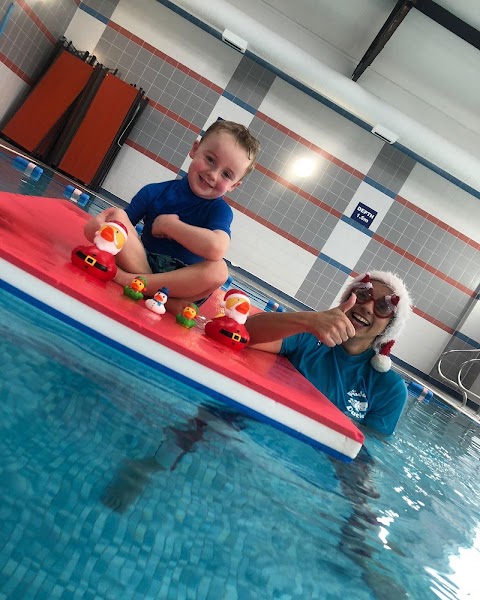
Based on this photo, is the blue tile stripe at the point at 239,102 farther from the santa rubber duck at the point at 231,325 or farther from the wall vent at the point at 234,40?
the santa rubber duck at the point at 231,325

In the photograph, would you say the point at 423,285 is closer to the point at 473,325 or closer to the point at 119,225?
the point at 473,325

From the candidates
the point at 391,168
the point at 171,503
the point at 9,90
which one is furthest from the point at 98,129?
the point at 171,503

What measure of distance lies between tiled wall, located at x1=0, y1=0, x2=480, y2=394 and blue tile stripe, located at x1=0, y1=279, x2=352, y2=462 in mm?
8258

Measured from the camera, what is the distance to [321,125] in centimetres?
998

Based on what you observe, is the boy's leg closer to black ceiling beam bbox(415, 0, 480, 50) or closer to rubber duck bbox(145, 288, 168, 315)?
rubber duck bbox(145, 288, 168, 315)

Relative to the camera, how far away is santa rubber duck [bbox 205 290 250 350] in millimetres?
2289

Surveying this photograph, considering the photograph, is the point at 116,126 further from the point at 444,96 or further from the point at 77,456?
the point at 77,456

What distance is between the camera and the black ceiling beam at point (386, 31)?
7359 millimetres

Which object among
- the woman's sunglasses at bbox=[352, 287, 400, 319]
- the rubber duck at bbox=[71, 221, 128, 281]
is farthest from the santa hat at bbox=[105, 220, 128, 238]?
the woman's sunglasses at bbox=[352, 287, 400, 319]

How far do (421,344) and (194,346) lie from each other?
9.28 meters

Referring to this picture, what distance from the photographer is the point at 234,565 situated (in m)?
1.00

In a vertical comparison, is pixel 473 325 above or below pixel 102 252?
above

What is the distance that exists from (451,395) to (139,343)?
9.60 meters

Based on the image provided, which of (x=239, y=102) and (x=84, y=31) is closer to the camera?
(x=84, y=31)
